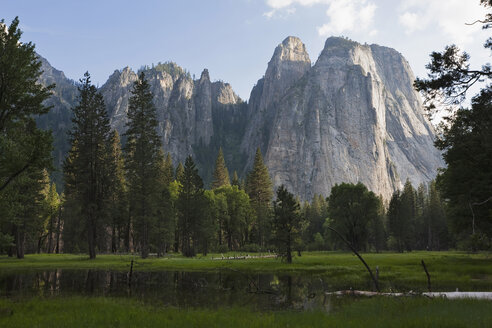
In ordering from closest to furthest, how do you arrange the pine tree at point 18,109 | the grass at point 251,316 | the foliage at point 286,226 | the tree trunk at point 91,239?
the grass at point 251,316 < the pine tree at point 18,109 < the foliage at point 286,226 < the tree trunk at point 91,239

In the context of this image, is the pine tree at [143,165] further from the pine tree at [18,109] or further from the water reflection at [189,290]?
the pine tree at [18,109]

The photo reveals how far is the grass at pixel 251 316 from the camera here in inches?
436

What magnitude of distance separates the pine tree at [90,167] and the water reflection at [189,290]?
19.5 metres

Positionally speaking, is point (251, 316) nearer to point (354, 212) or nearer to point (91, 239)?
point (91, 239)

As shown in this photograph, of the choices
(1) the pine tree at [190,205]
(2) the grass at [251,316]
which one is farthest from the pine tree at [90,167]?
(2) the grass at [251,316]

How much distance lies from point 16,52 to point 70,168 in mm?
30960

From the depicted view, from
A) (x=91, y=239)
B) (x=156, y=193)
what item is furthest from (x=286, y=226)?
(x=91, y=239)

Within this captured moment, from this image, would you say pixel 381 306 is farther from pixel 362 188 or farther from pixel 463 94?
pixel 362 188

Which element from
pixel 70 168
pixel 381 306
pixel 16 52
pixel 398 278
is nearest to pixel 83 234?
pixel 70 168

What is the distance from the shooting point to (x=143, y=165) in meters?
49.3

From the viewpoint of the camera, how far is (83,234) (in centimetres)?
5588

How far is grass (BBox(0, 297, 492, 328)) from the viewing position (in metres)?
11.1

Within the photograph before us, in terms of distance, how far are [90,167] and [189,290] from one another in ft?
105

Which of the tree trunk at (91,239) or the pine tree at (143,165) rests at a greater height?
the pine tree at (143,165)
